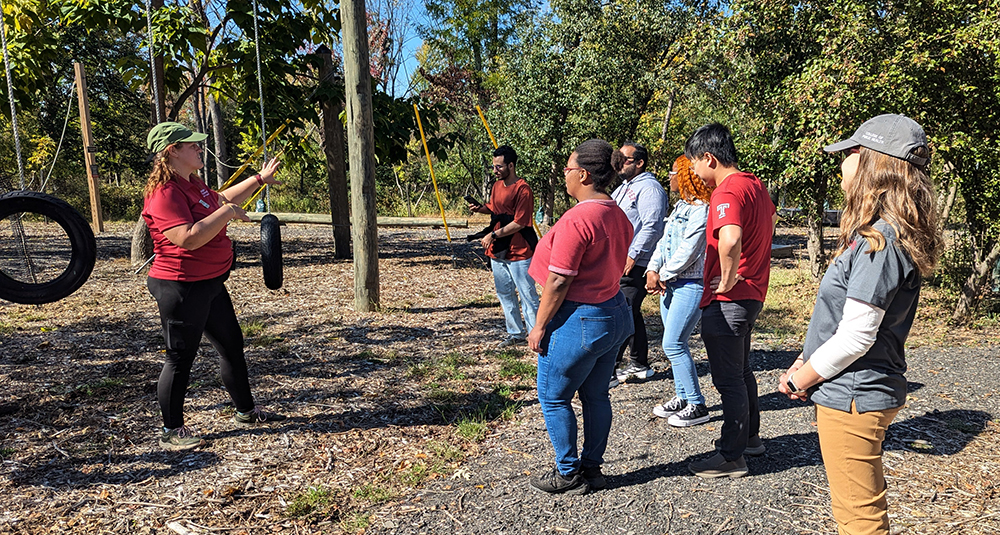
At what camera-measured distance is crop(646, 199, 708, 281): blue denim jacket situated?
12.9 ft

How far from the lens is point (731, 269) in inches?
122

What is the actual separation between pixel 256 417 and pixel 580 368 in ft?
7.92

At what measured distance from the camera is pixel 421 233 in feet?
60.2

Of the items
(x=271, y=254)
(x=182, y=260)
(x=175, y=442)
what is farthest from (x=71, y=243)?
(x=175, y=442)

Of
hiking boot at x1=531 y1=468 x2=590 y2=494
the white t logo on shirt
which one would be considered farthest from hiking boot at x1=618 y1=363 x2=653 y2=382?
the white t logo on shirt

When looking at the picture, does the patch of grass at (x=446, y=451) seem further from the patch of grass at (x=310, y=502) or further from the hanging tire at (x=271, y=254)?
the hanging tire at (x=271, y=254)

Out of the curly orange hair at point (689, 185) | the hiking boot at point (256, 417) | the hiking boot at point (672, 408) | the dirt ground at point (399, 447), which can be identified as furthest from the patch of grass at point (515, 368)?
the curly orange hair at point (689, 185)

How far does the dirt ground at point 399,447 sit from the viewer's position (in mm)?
3111

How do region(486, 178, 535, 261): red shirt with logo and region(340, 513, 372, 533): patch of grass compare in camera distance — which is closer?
region(340, 513, 372, 533): patch of grass

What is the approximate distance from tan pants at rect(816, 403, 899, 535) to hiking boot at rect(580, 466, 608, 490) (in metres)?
1.40

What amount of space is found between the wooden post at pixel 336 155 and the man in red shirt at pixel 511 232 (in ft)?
18.3

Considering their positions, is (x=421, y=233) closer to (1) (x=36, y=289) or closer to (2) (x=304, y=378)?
(2) (x=304, y=378)

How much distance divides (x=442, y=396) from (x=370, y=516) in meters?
1.71

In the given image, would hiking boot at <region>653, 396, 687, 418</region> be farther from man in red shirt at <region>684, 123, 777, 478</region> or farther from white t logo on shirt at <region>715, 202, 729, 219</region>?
white t logo on shirt at <region>715, 202, 729, 219</region>
